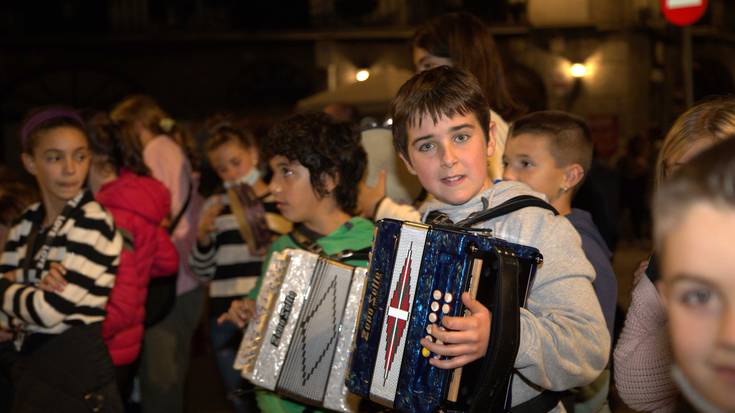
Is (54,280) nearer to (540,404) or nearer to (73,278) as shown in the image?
(73,278)

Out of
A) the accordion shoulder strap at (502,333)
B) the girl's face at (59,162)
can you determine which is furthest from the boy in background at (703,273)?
the girl's face at (59,162)

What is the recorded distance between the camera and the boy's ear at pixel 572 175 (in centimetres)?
354

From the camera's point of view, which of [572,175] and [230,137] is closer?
[572,175]

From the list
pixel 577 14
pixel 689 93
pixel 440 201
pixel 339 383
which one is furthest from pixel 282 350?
pixel 577 14

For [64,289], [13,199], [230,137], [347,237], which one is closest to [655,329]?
[347,237]

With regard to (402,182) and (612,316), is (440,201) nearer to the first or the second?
(612,316)

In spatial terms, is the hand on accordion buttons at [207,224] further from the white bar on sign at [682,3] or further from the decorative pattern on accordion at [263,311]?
the white bar on sign at [682,3]

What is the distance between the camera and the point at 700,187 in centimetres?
127

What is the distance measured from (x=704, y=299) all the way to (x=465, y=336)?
94 centimetres

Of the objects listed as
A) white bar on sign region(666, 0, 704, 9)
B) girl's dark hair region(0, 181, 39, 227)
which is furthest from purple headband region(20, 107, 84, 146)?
white bar on sign region(666, 0, 704, 9)

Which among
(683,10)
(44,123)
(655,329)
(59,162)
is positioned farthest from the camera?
(683,10)

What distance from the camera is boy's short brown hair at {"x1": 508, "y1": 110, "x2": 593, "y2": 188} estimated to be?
139 inches

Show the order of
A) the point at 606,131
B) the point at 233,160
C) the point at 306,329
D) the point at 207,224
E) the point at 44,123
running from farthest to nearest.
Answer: the point at 606,131 → the point at 233,160 → the point at 207,224 → the point at 44,123 → the point at 306,329

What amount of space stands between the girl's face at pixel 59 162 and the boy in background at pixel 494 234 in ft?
6.37
